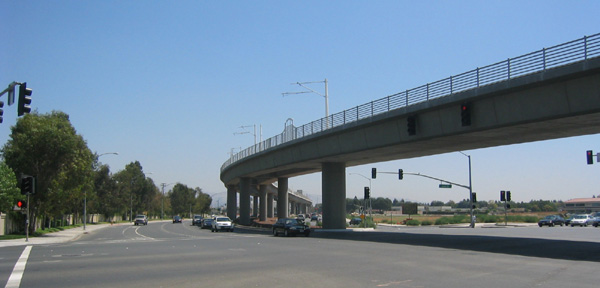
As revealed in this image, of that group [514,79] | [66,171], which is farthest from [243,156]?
[514,79]

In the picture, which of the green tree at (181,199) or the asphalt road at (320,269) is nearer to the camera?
the asphalt road at (320,269)

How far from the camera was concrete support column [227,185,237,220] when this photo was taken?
9375cm

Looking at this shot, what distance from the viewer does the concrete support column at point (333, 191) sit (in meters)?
49.6

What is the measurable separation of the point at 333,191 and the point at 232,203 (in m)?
49.1

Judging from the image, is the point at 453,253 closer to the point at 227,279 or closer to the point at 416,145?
the point at 227,279

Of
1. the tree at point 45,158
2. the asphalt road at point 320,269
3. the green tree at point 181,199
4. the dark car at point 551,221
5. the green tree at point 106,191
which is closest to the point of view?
the asphalt road at point 320,269

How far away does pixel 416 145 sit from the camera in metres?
37.6

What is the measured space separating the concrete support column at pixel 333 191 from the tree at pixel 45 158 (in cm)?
2197

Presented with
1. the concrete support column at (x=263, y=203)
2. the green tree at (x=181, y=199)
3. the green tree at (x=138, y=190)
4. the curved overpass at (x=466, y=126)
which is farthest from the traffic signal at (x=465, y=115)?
the green tree at (x=181, y=199)

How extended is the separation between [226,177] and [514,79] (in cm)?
6685

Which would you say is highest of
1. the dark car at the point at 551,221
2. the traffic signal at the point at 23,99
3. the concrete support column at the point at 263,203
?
the traffic signal at the point at 23,99

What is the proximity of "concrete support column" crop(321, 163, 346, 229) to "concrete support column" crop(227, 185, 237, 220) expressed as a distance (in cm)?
4502

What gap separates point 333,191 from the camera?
1950 inches

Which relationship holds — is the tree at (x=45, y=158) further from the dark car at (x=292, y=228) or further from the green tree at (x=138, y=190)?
the green tree at (x=138, y=190)
